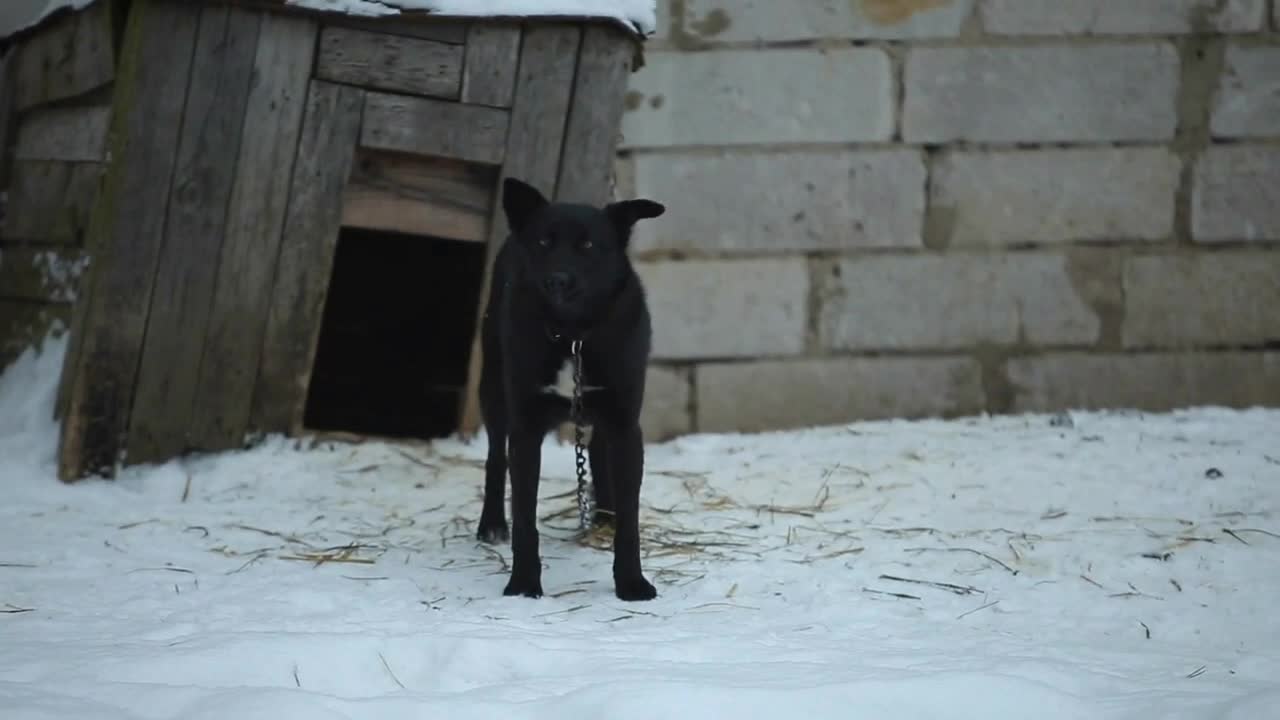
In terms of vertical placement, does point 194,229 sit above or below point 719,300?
below

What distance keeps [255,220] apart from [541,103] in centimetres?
127

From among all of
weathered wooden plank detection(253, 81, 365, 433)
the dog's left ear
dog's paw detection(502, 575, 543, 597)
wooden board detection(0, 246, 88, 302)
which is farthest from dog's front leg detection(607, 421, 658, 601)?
wooden board detection(0, 246, 88, 302)

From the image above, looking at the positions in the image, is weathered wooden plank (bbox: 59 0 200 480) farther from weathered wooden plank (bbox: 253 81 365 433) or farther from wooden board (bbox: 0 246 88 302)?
weathered wooden plank (bbox: 253 81 365 433)

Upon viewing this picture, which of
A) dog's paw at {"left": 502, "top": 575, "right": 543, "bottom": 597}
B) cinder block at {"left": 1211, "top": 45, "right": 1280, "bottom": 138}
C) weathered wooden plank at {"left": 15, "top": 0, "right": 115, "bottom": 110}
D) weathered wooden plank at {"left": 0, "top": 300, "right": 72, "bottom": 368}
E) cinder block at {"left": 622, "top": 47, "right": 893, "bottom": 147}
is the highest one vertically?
cinder block at {"left": 1211, "top": 45, "right": 1280, "bottom": 138}

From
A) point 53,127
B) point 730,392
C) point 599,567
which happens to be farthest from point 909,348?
point 53,127

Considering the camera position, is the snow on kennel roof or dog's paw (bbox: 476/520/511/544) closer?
dog's paw (bbox: 476/520/511/544)

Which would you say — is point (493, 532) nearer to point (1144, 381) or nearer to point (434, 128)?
point (434, 128)

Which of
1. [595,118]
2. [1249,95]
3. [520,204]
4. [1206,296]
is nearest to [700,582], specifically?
[520,204]

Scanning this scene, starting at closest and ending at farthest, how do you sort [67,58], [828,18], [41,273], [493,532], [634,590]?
[634,590] < [493,532] < [67,58] < [41,273] < [828,18]

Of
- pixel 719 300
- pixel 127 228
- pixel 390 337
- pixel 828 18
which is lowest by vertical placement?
pixel 390 337

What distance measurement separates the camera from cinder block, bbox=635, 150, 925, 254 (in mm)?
6273

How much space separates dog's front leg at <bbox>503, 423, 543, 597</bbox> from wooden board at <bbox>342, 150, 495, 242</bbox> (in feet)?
6.06

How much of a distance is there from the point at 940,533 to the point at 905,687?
5.91 feet

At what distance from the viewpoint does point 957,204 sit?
629 cm
